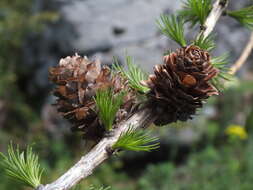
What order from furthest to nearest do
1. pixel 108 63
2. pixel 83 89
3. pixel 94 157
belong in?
1. pixel 108 63
2. pixel 83 89
3. pixel 94 157

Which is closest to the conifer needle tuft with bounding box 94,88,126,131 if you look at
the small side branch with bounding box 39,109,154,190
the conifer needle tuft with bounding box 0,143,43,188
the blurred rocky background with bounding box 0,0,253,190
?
the small side branch with bounding box 39,109,154,190

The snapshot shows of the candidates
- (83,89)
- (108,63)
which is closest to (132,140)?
(83,89)

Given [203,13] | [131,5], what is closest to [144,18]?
[131,5]

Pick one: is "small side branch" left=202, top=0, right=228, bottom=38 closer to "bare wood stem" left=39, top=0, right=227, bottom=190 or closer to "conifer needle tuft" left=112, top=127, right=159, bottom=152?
"bare wood stem" left=39, top=0, right=227, bottom=190

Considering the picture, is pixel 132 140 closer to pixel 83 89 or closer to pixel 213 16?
pixel 83 89

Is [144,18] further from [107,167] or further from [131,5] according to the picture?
[107,167]

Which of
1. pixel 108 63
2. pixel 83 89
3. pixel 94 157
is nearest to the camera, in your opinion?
pixel 94 157
